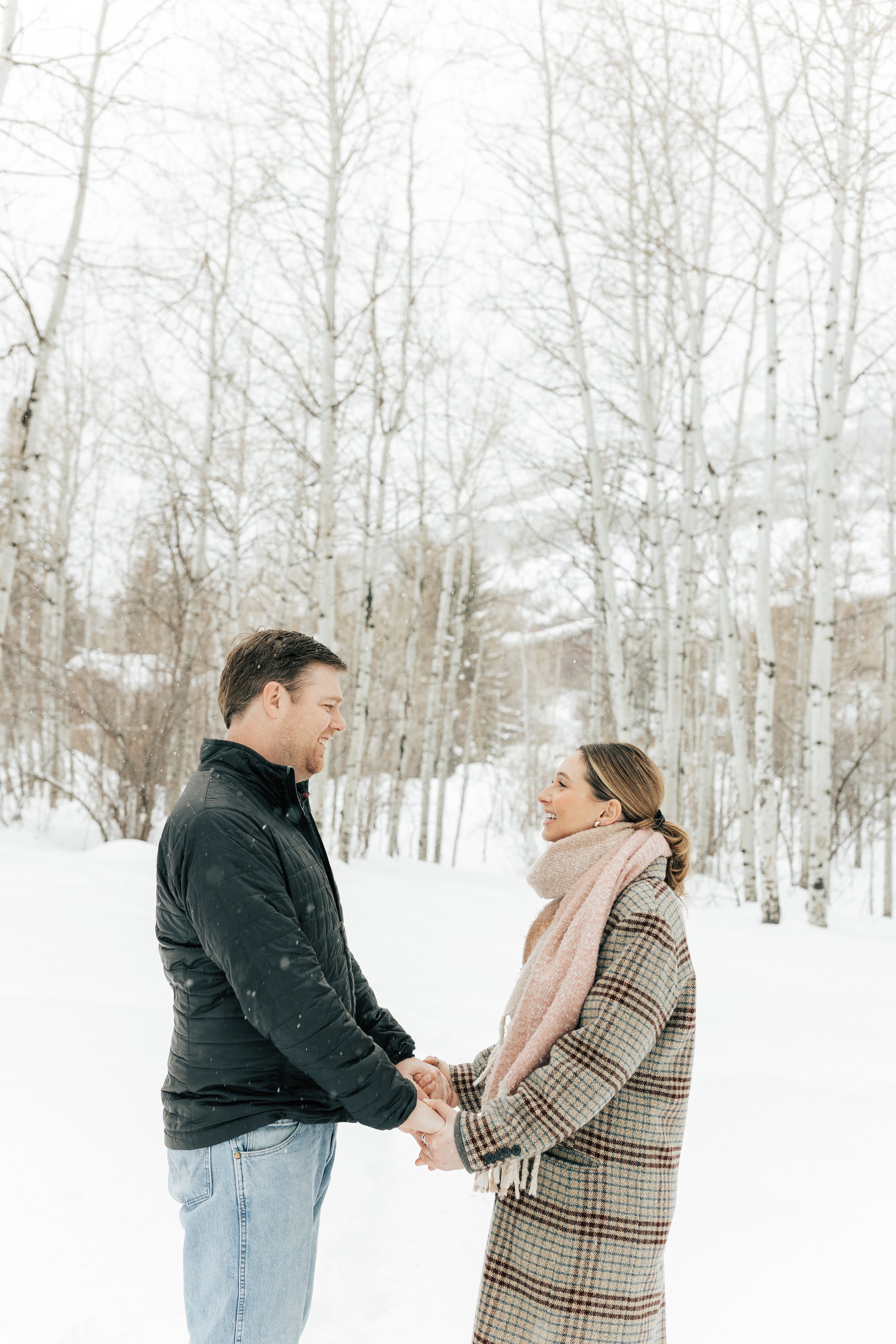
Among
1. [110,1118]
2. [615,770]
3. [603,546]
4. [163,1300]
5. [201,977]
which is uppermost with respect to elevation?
[603,546]

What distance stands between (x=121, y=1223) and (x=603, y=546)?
279 inches

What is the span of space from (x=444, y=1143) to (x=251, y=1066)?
16.7 inches

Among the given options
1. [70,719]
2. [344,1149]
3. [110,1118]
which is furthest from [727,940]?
[70,719]

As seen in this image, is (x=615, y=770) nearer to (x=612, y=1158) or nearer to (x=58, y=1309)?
(x=612, y=1158)

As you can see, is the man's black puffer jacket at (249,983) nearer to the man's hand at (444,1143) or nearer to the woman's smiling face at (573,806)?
the man's hand at (444,1143)

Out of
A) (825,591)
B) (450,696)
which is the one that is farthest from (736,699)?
(450,696)

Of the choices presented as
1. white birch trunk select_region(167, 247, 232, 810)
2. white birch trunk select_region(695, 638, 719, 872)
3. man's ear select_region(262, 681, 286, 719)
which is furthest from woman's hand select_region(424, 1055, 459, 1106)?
white birch trunk select_region(695, 638, 719, 872)

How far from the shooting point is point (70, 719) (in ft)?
40.9

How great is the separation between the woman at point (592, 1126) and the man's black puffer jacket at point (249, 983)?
249mm

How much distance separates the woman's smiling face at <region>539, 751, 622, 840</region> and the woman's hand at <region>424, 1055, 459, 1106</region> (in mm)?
656

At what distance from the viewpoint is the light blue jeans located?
1.64 meters

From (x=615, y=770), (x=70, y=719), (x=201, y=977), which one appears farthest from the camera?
(x=70, y=719)

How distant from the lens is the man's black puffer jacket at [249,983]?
1597mm

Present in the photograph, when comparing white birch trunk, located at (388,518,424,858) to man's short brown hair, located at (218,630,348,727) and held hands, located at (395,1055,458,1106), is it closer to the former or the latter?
held hands, located at (395,1055,458,1106)
